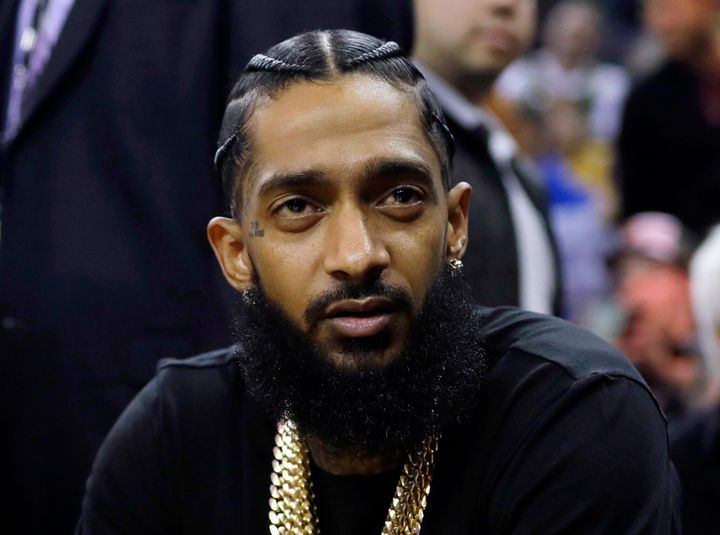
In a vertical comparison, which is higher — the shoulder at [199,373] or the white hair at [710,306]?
the shoulder at [199,373]

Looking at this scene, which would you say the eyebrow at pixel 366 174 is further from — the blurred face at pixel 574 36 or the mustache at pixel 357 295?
the blurred face at pixel 574 36

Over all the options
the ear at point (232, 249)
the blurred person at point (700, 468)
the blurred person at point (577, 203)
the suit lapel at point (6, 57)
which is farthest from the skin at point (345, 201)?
the blurred person at point (577, 203)

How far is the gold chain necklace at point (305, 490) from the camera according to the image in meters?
2.22

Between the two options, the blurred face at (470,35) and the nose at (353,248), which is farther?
the blurred face at (470,35)

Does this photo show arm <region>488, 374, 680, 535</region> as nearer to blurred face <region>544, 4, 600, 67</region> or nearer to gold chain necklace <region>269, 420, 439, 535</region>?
gold chain necklace <region>269, 420, 439, 535</region>

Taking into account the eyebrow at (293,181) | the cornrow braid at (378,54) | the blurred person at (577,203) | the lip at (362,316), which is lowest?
the blurred person at (577,203)

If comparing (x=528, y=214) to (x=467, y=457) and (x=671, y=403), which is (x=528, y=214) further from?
(x=467, y=457)

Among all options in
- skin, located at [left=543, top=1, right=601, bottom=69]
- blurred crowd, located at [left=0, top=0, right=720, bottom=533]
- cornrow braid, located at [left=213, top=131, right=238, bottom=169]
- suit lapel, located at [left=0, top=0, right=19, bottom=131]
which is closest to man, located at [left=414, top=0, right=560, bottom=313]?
blurred crowd, located at [left=0, top=0, right=720, bottom=533]

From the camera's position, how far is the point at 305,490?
2.32 meters

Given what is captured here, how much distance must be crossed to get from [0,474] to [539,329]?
153cm

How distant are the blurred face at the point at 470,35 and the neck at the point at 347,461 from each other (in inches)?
71.8

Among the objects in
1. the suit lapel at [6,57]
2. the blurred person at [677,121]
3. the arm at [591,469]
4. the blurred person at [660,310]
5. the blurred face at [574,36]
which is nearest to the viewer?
the arm at [591,469]

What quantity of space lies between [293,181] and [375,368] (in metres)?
0.33

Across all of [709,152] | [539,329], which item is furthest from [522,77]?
[539,329]
